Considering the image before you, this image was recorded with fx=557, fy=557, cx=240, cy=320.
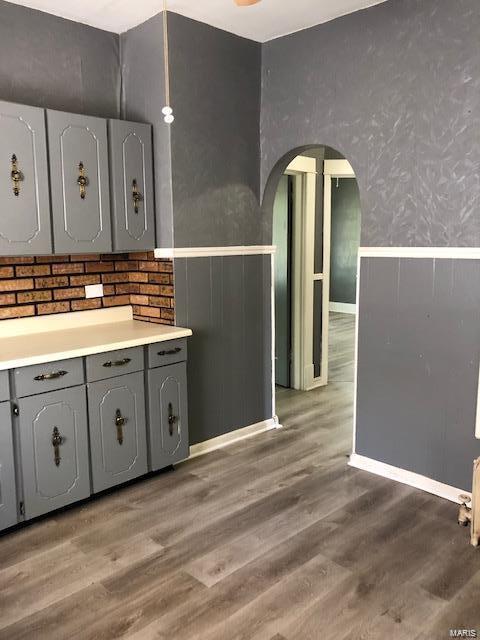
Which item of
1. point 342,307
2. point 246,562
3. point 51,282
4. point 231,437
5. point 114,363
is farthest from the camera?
point 342,307

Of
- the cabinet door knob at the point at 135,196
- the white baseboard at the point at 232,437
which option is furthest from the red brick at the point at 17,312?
the white baseboard at the point at 232,437

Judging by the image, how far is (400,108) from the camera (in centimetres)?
309

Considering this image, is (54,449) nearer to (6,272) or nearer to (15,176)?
(6,272)

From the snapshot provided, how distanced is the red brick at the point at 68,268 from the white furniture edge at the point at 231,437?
1.35 metres

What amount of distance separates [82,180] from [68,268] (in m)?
0.61

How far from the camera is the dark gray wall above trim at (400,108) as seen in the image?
9.34 feet

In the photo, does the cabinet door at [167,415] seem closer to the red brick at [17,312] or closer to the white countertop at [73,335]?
the white countertop at [73,335]

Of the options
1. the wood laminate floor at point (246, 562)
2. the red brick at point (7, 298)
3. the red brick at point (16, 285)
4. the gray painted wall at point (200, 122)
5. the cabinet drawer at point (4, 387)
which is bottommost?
the wood laminate floor at point (246, 562)

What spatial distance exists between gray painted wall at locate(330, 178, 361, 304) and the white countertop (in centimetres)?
666

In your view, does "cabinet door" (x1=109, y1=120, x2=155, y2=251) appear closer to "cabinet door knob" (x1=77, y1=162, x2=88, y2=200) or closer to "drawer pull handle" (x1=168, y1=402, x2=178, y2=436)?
"cabinet door knob" (x1=77, y1=162, x2=88, y2=200)

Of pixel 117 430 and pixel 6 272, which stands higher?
pixel 6 272

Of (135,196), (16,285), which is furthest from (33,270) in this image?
(135,196)

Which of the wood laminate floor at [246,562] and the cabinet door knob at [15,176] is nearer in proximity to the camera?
the wood laminate floor at [246,562]

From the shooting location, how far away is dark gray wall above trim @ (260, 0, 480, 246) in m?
2.85
